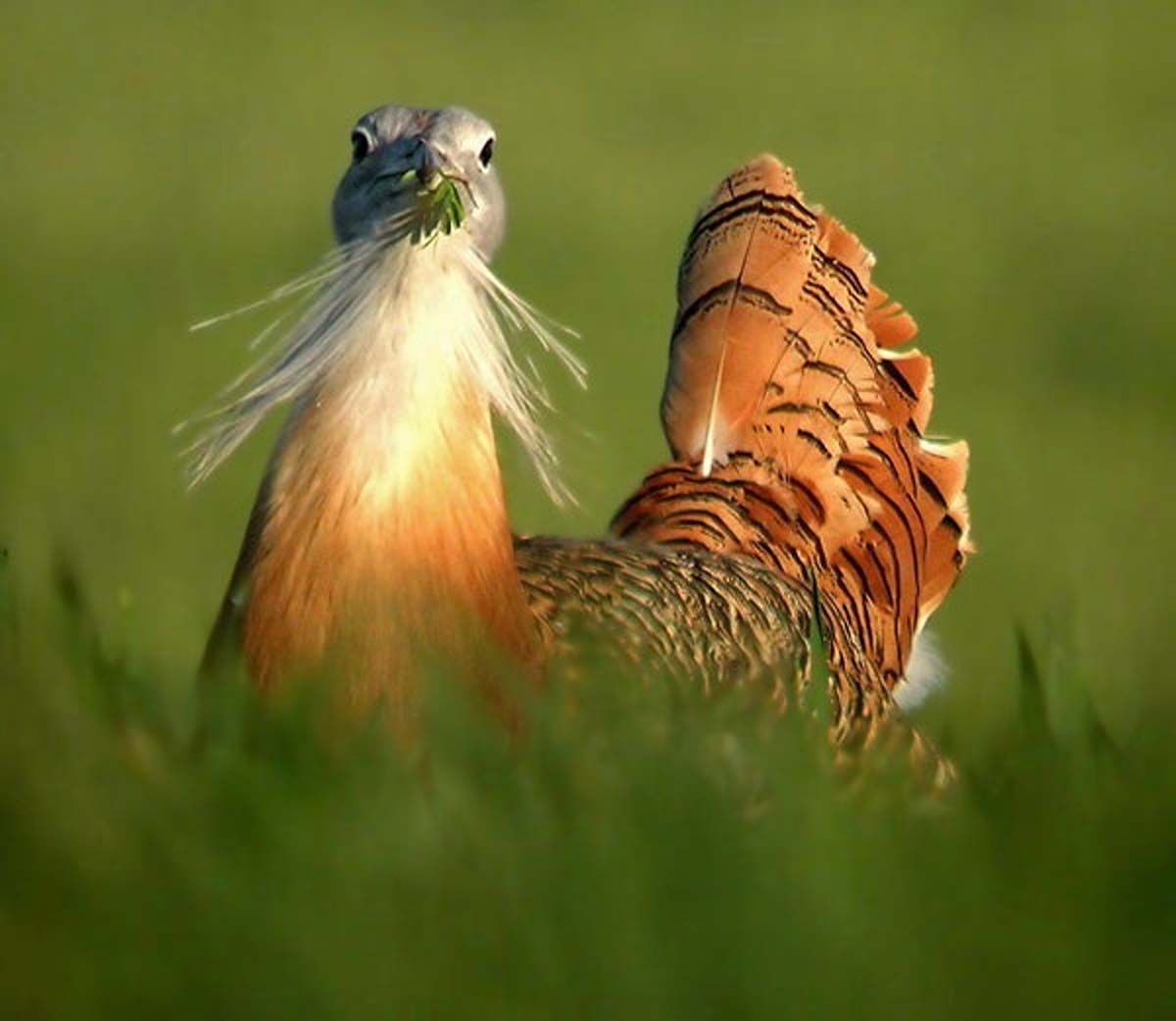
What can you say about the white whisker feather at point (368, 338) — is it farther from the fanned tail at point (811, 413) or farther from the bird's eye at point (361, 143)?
the fanned tail at point (811, 413)

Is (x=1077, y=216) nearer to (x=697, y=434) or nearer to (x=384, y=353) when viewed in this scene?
(x=697, y=434)

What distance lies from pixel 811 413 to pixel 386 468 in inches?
64.1

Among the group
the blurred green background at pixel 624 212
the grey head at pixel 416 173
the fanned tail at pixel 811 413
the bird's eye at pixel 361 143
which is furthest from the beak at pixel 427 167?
the blurred green background at pixel 624 212

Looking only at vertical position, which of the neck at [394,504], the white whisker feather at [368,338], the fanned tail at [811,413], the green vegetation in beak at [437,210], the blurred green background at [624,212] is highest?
the blurred green background at [624,212]

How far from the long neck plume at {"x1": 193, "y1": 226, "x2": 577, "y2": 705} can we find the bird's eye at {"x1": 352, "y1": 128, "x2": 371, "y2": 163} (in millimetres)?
211

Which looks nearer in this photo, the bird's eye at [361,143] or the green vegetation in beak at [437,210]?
the green vegetation in beak at [437,210]

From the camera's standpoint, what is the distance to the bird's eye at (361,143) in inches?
122

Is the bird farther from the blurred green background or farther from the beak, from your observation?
the blurred green background

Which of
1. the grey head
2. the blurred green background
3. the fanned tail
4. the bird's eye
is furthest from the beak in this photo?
the blurred green background

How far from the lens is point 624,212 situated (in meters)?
9.95

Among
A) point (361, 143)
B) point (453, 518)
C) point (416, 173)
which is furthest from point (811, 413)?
point (453, 518)

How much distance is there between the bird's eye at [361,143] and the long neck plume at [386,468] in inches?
8.3

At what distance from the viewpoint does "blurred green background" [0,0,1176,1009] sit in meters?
6.87

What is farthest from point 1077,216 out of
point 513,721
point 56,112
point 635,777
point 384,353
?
point 635,777
